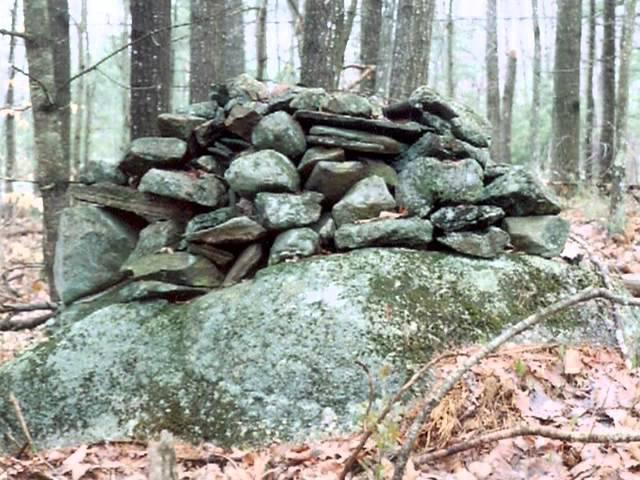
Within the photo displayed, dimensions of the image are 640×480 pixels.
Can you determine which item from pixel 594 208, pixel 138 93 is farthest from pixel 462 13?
pixel 138 93

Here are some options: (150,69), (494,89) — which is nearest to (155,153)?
(150,69)

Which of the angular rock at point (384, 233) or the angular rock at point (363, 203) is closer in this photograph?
the angular rock at point (384, 233)

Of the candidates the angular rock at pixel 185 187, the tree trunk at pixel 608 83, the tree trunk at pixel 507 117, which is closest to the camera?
the angular rock at pixel 185 187

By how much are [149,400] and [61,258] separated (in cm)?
139

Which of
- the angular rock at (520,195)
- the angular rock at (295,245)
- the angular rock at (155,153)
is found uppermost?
the angular rock at (155,153)

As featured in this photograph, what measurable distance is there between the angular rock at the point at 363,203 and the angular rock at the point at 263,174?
0.32m

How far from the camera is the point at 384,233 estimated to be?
12.3 feet

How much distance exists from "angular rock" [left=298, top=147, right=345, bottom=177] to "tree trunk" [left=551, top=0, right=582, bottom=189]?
5.71 m

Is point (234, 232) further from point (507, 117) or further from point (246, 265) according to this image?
point (507, 117)

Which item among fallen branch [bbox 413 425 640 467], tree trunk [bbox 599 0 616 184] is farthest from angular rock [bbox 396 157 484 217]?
tree trunk [bbox 599 0 616 184]

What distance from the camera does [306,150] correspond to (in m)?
4.09

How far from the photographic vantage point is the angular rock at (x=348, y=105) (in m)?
4.06

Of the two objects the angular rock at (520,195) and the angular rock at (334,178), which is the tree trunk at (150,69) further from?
the angular rock at (520,195)

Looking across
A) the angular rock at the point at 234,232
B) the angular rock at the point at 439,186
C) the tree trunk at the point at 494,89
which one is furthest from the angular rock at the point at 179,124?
the tree trunk at the point at 494,89
